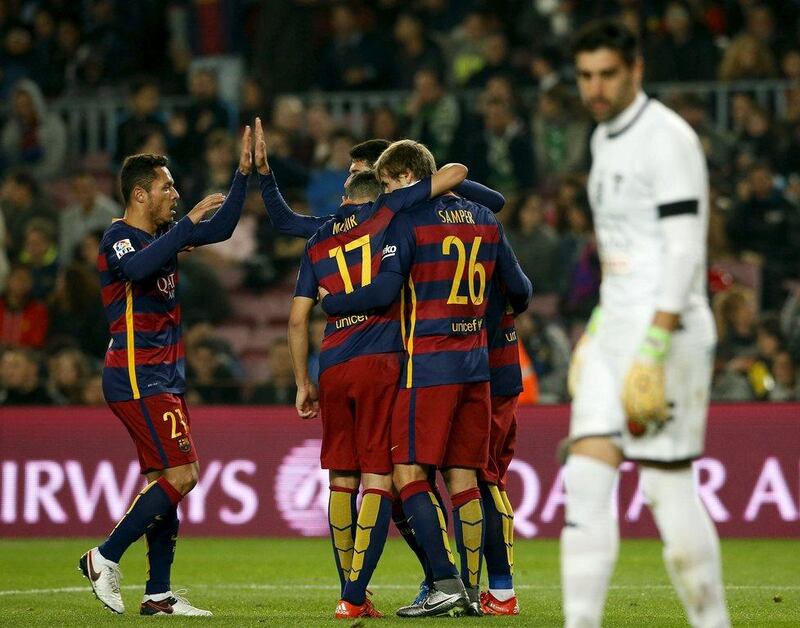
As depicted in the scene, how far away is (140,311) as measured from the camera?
7.89 meters

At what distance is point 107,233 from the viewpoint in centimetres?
795

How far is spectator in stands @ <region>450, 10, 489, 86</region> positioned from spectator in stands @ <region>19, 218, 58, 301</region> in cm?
470

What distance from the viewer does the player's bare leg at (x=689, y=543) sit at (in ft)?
17.8

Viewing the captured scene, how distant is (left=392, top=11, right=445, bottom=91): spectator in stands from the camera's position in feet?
56.0

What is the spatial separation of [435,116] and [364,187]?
838 centimetres

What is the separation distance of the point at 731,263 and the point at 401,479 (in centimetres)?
798

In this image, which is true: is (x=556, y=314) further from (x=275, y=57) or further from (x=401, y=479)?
(x=401, y=479)

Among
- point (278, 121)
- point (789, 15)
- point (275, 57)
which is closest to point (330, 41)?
point (275, 57)

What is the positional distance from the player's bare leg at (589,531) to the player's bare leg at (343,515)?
7.73 ft

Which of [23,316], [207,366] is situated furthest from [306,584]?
[23,316]

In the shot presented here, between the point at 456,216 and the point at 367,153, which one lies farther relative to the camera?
the point at 367,153

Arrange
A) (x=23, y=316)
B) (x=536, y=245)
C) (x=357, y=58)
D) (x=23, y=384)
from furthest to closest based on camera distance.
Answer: (x=357, y=58) < (x=23, y=316) < (x=536, y=245) < (x=23, y=384)

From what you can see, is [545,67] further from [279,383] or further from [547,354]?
[279,383]

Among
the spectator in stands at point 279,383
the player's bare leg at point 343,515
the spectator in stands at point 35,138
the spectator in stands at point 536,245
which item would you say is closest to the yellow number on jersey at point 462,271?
the player's bare leg at point 343,515
